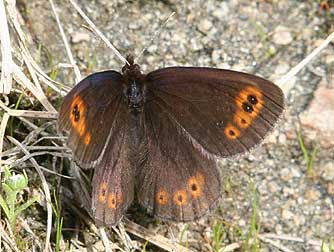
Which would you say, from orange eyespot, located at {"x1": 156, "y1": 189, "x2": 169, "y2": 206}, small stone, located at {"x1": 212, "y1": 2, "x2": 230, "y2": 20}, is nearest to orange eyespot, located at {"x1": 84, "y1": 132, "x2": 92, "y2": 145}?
orange eyespot, located at {"x1": 156, "y1": 189, "x2": 169, "y2": 206}

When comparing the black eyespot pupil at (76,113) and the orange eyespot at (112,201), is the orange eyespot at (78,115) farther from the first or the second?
the orange eyespot at (112,201)

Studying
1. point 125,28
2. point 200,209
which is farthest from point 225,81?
point 125,28

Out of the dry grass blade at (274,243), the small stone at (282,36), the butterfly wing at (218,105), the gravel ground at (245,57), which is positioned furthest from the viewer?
the small stone at (282,36)

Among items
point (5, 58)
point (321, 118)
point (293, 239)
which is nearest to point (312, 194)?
point (293, 239)

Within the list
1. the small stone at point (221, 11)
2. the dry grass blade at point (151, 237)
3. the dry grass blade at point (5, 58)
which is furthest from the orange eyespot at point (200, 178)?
the small stone at point (221, 11)

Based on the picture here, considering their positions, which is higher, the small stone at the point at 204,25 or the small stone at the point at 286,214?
the small stone at the point at 204,25

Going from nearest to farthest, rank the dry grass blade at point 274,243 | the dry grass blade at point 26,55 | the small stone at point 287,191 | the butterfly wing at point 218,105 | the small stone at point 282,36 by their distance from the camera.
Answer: the butterfly wing at point 218,105, the dry grass blade at point 26,55, the dry grass blade at point 274,243, the small stone at point 287,191, the small stone at point 282,36
